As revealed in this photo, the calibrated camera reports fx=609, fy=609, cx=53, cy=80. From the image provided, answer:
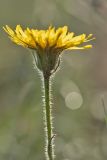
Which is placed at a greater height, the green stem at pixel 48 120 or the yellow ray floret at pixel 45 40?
the yellow ray floret at pixel 45 40

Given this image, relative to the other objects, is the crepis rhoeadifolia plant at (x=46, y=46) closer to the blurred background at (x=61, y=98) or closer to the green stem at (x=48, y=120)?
the green stem at (x=48, y=120)

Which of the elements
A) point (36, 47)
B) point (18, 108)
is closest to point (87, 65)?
point (18, 108)

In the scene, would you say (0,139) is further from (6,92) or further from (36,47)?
(36,47)

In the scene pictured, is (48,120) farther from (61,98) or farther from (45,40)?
(61,98)

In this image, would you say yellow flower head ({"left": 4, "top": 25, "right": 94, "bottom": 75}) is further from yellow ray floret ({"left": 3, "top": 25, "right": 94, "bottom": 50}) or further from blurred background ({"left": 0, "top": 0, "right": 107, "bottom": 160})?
blurred background ({"left": 0, "top": 0, "right": 107, "bottom": 160})

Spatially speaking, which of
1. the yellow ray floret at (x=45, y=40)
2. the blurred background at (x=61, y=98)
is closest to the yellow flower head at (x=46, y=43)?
the yellow ray floret at (x=45, y=40)

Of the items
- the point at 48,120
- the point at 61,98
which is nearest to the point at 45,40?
the point at 48,120

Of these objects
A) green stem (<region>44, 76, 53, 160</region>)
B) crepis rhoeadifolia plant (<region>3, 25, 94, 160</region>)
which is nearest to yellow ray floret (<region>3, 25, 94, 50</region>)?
crepis rhoeadifolia plant (<region>3, 25, 94, 160</region>)
